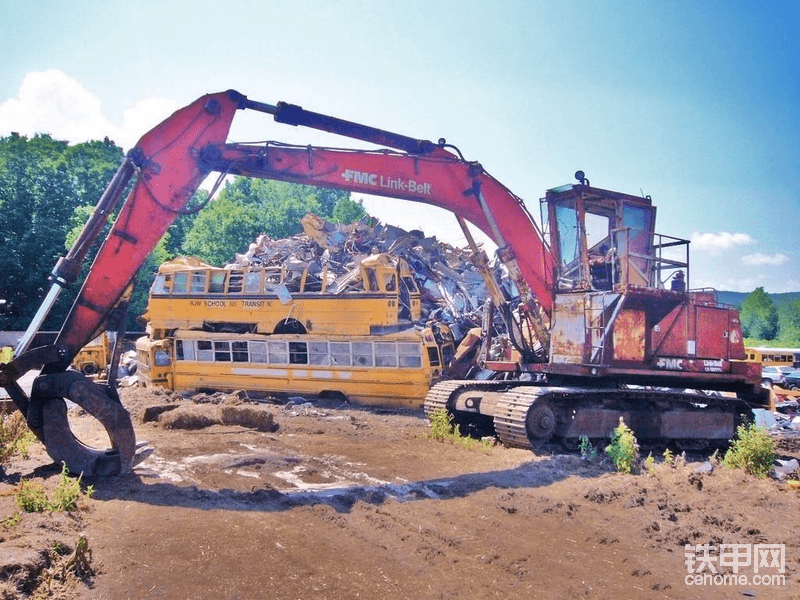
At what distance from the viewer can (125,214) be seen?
7262 mm

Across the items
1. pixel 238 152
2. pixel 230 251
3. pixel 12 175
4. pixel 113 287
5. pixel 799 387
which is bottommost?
pixel 799 387

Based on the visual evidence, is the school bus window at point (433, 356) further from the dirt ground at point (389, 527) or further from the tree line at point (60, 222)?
the tree line at point (60, 222)

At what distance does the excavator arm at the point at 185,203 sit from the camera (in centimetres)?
671

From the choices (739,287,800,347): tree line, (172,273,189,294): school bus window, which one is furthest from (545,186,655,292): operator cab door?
(739,287,800,347): tree line

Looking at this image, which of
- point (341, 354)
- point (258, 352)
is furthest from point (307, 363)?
point (258, 352)

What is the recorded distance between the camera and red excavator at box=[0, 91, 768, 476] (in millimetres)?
7230

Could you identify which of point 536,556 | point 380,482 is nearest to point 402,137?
point 380,482

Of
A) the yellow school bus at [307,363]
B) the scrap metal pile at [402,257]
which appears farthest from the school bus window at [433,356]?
the scrap metal pile at [402,257]

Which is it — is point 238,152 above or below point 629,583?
above

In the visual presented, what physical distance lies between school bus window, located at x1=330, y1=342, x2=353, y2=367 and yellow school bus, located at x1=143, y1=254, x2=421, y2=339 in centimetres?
30

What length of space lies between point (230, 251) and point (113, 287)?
1329 inches

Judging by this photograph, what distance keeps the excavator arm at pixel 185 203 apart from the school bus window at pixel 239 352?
23.6ft

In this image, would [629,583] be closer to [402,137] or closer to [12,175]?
[402,137]
